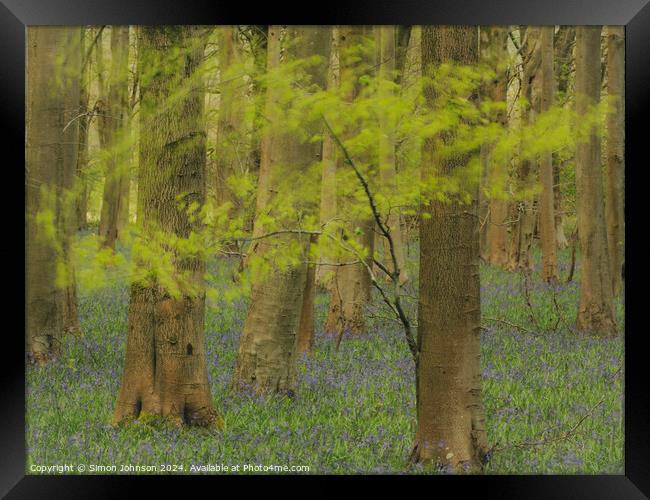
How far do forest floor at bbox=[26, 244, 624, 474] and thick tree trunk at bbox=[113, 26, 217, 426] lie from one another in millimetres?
369

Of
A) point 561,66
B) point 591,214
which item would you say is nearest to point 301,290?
point 591,214

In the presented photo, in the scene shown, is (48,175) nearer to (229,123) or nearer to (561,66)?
(229,123)

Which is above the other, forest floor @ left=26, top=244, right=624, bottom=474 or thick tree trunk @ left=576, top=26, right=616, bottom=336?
thick tree trunk @ left=576, top=26, right=616, bottom=336

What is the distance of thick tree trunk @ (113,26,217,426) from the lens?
6.62 meters

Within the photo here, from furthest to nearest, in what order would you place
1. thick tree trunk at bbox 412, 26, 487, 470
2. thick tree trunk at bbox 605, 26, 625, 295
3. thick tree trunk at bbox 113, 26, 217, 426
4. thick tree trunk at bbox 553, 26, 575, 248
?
thick tree trunk at bbox 553, 26, 575, 248
thick tree trunk at bbox 605, 26, 625, 295
thick tree trunk at bbox 113, 26, 217, 426
thick tree trunk at bbox 412, 26, 487, 470

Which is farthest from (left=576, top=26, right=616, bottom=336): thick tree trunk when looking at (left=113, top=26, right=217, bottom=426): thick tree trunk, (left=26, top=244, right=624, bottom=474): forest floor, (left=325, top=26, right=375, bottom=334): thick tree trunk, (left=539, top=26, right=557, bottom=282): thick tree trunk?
(left=113, top=26, right=217, bottom=426): thick tree trunk

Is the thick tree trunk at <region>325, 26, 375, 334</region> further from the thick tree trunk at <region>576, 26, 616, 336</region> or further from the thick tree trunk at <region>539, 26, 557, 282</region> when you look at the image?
the thick tree trunk at <region>539, 26, 557, 282</region>

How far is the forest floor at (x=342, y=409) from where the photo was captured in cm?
669

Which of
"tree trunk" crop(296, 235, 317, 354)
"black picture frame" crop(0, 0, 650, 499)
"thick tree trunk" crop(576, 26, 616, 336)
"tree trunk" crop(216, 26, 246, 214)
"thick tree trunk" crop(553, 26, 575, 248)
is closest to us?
"black picture frame" crop(0, 0, 650, 499)

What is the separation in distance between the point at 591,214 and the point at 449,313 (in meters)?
6.97

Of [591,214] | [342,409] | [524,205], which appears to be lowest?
[342,409]

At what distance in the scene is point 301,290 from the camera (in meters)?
8.15
